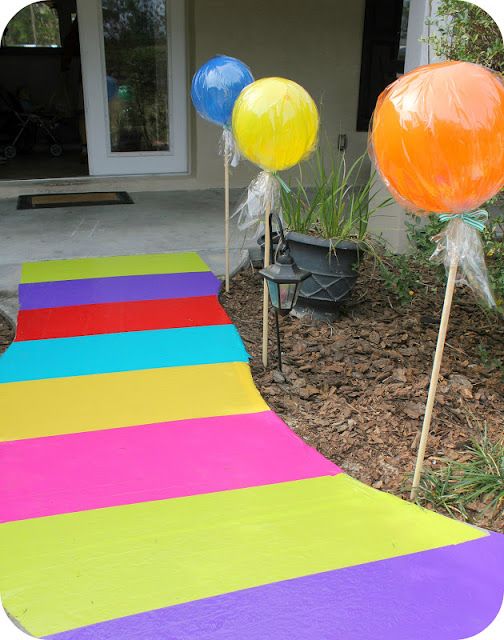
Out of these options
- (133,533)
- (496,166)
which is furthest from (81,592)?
(496,166)

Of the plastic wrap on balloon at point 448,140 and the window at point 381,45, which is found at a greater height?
the window at point 381,45

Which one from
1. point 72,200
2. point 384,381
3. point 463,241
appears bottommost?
point 384,381

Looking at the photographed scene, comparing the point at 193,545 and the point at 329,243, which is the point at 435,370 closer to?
the point at 193,545

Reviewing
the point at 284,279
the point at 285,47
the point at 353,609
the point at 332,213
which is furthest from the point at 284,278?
the point at 285,47

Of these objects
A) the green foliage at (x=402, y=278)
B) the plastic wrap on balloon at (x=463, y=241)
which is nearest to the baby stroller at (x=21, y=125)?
the green foliage at (x=402, y=278)

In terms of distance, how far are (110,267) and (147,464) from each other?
2.71 meters

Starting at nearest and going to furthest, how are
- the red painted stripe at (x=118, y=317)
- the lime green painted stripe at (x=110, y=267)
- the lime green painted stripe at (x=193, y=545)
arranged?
the lime green painted stripe at (x=193, y=545)
the red painted stripe at (x=118, y=317)
the lime green painted stripe at (x=110, y=267)

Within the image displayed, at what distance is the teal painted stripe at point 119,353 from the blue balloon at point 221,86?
4.77ft

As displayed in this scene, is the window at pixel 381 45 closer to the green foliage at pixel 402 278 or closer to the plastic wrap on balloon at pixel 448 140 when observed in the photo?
the green foliage at pixel 402 278

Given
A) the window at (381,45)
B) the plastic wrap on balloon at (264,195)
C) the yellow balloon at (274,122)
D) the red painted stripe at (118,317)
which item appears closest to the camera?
the yellow balloon at (274,122)

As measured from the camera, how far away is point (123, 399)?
3.12 m

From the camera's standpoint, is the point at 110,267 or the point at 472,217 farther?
the point at 110,267

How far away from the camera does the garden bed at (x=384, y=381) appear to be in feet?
9.13

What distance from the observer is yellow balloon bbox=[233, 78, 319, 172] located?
3.05 m
